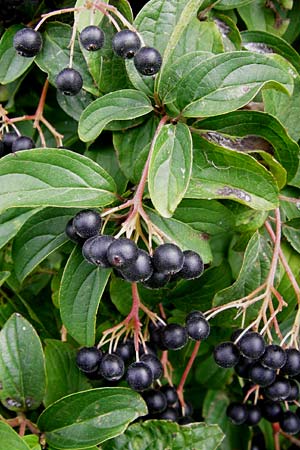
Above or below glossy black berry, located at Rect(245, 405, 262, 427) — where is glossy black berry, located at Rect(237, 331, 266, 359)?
above

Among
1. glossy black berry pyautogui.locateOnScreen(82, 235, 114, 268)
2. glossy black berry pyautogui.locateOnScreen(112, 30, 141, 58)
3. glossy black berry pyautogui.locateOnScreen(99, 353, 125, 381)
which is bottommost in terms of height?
glossy black berry pyautogui.locateOnScreen(99, 353, 125, 381)

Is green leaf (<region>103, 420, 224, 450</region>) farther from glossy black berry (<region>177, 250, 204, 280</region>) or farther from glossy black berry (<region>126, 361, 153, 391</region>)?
glossy black berry (<region>177, 250, 204, 280</region>)

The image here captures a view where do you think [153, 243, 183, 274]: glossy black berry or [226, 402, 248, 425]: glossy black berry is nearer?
[153, 243, 183, 274]: glossy black berry

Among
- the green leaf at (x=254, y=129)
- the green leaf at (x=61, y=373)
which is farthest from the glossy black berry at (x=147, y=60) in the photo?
the green leaf at (x=61, y=373)

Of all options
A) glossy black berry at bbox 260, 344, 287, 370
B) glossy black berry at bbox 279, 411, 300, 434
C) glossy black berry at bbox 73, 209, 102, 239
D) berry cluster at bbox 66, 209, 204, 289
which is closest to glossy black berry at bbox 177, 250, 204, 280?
berry cluster at bbox 66, 209, 204, 289

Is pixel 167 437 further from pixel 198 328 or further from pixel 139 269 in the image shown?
pixel 139 269

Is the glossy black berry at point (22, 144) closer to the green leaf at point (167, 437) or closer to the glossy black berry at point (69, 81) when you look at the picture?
the glossy black berry at point (69, 81)

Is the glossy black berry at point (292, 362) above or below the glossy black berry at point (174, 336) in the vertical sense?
below

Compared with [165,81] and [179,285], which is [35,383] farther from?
[165,81]
